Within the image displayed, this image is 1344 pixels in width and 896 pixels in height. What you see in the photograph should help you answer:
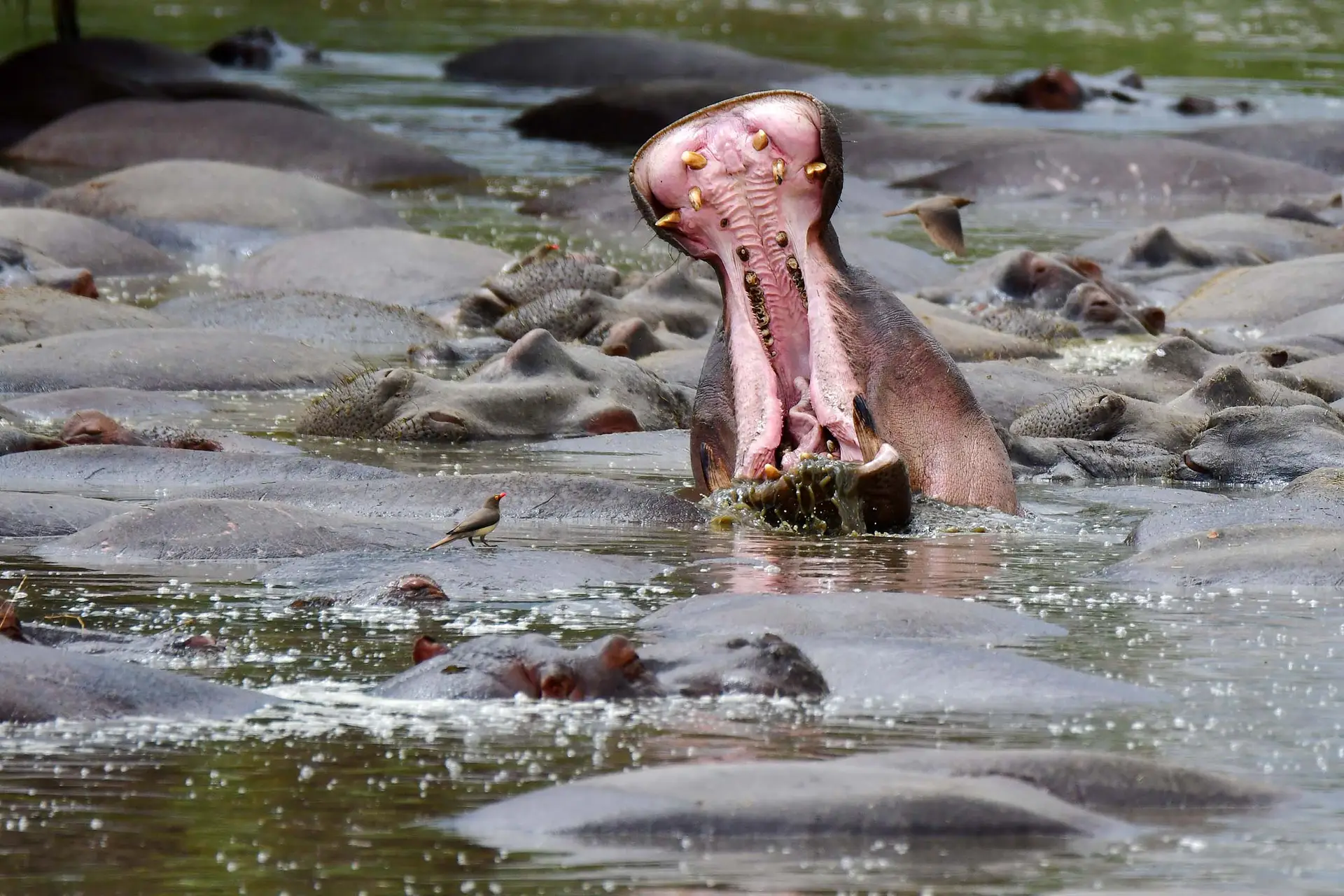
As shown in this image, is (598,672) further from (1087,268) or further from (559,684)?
(1087,268)

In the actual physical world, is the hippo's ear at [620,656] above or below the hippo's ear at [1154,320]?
above

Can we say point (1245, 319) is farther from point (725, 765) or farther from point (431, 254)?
point (725, 765)

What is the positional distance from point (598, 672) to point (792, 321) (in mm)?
2381

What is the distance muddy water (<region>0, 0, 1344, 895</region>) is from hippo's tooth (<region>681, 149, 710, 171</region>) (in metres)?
0.91

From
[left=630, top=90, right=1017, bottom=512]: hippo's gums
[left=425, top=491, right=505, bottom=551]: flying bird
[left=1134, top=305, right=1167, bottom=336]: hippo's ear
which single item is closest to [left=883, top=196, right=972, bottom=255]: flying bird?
[left=1134, top=305, right=1167, bottom=336]: hippo's ear

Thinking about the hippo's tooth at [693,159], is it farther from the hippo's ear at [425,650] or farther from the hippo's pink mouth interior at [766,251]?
the hippo's ear at [425,650]

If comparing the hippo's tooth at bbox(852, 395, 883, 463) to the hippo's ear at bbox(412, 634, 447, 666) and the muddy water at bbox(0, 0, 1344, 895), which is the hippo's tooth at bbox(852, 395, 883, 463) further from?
the hippo's ear at bbox(412, 634, 447, 666)

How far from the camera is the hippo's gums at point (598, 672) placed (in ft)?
13.4

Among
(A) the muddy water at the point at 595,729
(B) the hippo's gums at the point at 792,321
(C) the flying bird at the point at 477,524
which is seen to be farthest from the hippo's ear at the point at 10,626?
(B) the hippo's gums at the point at 792,321

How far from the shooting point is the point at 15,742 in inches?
148

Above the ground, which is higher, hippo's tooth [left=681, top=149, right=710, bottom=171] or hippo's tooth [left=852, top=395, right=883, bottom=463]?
hippo's tooth [left=681, top=149, right=710, bottom=171]

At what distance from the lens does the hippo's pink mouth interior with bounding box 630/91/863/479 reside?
6.15 metres

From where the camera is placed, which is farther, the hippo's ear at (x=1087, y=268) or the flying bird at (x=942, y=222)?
the hippo's ear at (x=1087, y=268)

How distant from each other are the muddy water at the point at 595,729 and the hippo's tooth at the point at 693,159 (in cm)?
91
